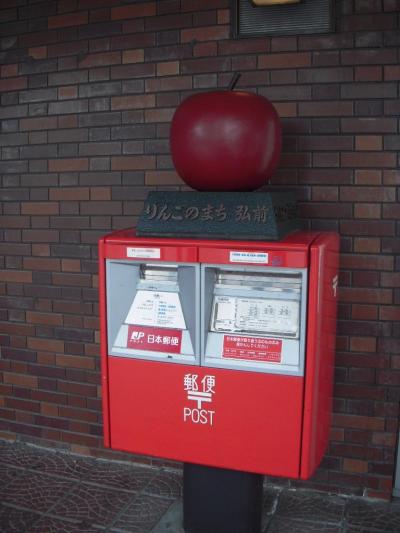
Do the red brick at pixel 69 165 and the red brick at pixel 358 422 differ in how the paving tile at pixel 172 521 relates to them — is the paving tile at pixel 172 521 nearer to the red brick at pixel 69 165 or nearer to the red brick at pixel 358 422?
the red brick at pixel 358 422

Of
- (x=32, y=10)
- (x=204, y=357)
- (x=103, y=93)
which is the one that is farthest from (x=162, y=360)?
(x=32, y=10)

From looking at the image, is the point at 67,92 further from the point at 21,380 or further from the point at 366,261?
the point at 366,261

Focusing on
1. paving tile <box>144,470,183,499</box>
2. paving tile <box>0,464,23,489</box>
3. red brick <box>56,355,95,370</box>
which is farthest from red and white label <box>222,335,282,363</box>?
paving tile <box>0,464,23,489</box>

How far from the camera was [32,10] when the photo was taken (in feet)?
11.3

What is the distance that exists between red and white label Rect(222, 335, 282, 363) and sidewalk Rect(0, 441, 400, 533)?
41.0 inches

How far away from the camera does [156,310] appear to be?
8.04ft

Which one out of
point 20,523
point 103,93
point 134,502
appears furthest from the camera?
point 103,93

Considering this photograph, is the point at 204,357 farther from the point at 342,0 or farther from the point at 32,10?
the point at 32,10

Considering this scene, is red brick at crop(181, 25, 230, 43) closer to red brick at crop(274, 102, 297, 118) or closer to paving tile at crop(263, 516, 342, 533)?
red brick at crop(274, 102, 297, 118)

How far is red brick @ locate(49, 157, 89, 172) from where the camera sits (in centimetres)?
338

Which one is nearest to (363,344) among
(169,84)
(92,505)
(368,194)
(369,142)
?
(368,194)

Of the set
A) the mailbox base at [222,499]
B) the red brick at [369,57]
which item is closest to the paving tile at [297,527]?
the mailbox base at [222,499]

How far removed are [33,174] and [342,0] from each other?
6.79 ft

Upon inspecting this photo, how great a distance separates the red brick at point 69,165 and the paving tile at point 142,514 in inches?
76.7
